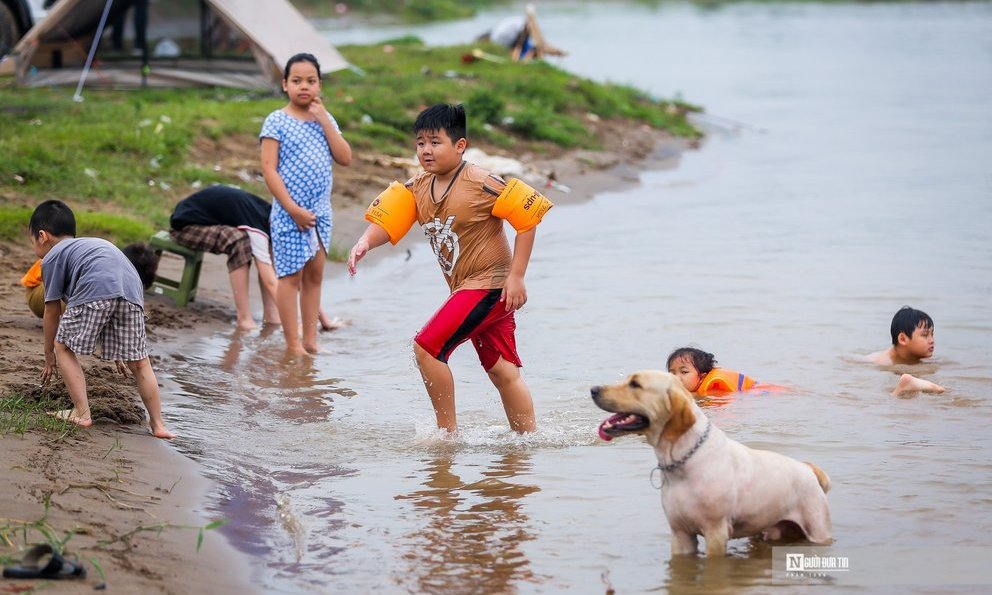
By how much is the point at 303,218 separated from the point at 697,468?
4.24m

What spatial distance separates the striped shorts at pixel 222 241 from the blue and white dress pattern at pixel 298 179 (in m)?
0.94

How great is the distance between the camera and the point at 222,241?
30.7 feet

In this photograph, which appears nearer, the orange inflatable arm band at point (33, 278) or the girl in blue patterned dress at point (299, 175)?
the orange inflatable arm band at point (33, 278)

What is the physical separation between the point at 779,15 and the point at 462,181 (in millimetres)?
51709

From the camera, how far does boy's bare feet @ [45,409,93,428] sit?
6.15 metres

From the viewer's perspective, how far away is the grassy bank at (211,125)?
11211mm

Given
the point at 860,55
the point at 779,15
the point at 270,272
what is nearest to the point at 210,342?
the point at 270,272

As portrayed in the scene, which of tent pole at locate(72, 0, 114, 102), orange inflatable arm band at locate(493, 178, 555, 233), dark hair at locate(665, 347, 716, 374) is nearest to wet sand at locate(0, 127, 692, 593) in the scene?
orange inflatable arm band at locate(493, 178, 555, 233)

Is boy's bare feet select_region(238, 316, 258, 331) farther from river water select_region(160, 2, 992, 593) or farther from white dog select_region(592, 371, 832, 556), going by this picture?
white dog select_region(592, 371, 832, 556)

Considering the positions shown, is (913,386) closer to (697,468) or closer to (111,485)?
(697,468)

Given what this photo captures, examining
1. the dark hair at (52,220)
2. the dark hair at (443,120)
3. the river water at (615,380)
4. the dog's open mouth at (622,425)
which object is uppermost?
the dark hair at (443,120)

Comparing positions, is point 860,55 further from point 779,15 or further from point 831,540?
point 831,540

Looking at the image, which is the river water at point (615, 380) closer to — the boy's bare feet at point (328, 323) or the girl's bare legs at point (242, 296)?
the boy's bare feet at point (328, 323)

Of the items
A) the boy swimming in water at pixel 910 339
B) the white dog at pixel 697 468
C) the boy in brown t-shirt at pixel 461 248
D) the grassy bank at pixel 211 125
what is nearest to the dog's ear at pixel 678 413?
the white dog at pixel 697 468
